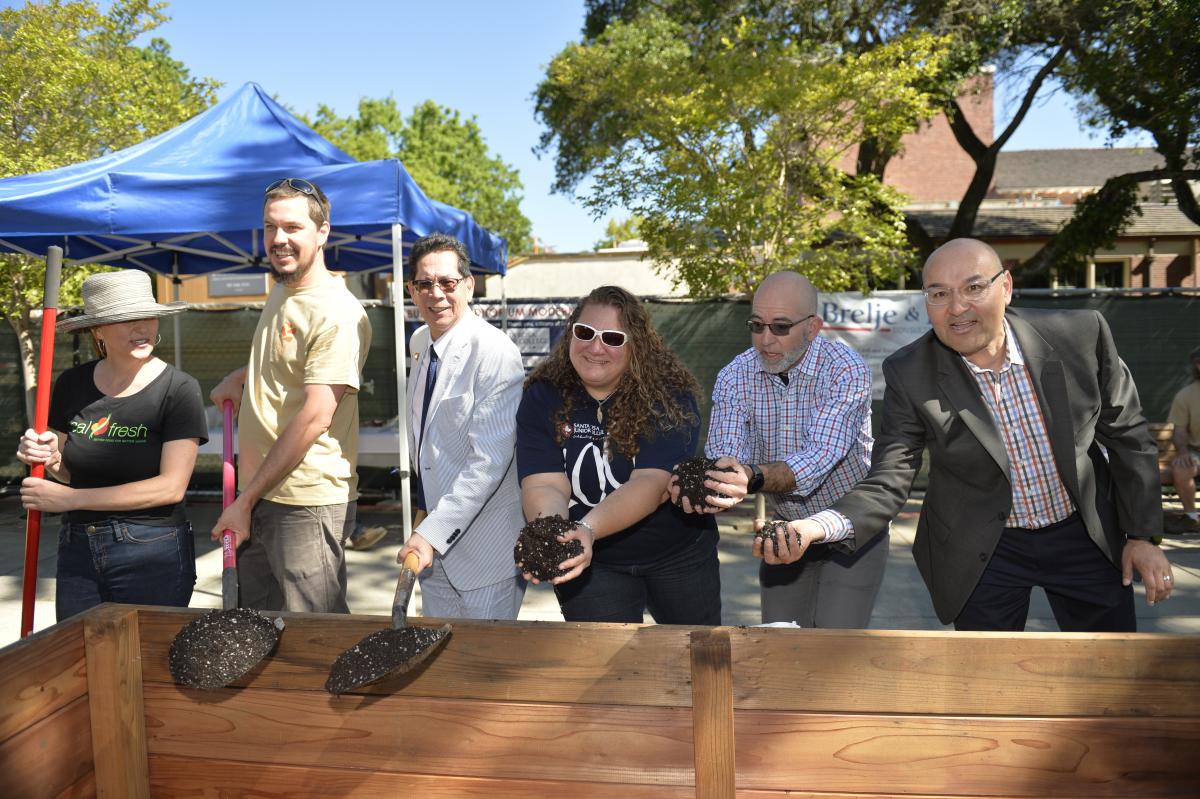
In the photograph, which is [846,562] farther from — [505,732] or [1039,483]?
[505,732]

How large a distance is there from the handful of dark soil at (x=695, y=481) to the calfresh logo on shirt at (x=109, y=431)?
1.95 m

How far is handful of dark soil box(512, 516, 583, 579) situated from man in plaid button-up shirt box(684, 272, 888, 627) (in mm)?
871

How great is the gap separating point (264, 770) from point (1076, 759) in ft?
5.88

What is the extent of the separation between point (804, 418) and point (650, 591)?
82 centimetres

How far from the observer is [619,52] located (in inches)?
725

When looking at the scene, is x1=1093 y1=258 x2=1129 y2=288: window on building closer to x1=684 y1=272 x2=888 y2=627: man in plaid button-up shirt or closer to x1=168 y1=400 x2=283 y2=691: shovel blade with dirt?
x1=684 y1=272 x2=888 y2=627: man in plaid button-up shirt

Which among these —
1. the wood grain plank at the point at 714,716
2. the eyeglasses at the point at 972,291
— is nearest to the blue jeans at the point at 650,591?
the wood grain plank at the point at 714,716

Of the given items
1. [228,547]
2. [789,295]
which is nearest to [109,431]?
[228,547]

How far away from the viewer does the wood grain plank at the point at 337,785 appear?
1.91 metres

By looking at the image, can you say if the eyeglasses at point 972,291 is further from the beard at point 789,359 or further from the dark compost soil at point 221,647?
the dark compost soil at point 221,647

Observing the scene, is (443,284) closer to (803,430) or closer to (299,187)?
(299,187)

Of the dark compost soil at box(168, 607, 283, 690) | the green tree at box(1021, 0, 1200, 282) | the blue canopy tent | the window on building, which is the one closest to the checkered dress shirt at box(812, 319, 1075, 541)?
the dark compost soil at box(168, 607, 283, 690)

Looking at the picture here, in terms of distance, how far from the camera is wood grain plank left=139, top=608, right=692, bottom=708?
1.90 m

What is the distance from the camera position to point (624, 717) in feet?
6.25
